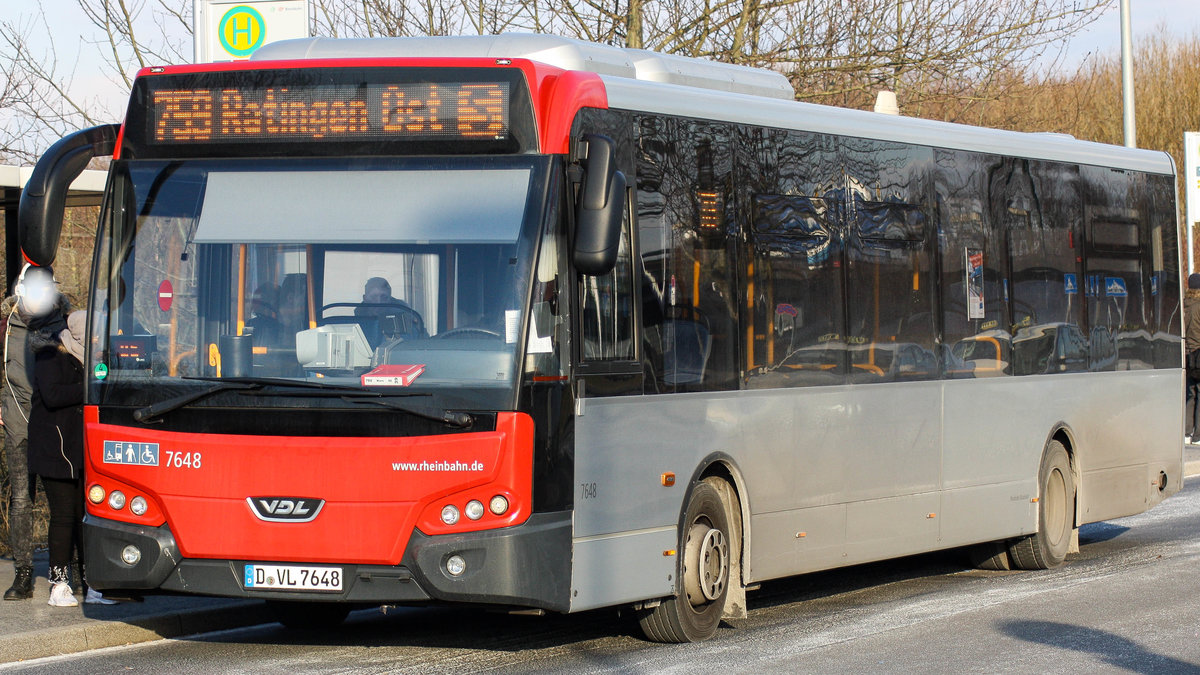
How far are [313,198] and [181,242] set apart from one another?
73cm

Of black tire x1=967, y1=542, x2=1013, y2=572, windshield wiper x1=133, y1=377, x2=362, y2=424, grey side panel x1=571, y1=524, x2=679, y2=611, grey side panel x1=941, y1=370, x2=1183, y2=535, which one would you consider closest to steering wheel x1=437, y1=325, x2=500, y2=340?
windshield wiper x1=133, y1=377, x2=362, y2=424

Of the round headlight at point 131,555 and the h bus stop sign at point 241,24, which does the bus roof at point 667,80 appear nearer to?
the round headlight at point 131,555

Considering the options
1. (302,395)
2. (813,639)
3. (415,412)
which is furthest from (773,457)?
(302,395)

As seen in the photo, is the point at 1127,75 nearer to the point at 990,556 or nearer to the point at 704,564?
the point at 990,556

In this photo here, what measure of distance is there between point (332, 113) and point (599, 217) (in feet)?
5.14

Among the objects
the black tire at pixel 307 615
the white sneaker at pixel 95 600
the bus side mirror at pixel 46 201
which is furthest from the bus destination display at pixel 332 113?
the white sneaker at pixel 95 600

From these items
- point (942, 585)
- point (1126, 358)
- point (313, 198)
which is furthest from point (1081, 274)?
point (313, 198)

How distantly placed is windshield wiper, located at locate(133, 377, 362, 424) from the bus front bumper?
0.57 m

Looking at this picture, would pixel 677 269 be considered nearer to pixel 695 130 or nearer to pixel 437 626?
pixel 695 130

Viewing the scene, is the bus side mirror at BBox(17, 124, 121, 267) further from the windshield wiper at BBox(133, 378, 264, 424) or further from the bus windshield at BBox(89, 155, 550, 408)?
the windshield wiper at BBox(133, 378, 264, 424)

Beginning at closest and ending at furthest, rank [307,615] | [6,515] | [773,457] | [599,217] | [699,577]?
[599,217] → [699,577] → [773,457] → [307,615] → [6,515]

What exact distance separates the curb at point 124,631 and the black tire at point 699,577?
8.48ft

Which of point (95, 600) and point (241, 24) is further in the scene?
point (241, 24)

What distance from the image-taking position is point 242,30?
1348 cm
